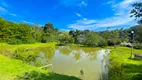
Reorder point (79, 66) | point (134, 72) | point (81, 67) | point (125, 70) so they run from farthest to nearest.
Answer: point (79, 66) → point (81, 67) → point (125, 70) → point (134, 72)

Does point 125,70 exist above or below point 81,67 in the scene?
above

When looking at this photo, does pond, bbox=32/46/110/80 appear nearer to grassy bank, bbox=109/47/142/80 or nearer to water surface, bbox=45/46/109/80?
water surface, bbox=45/46/109/80

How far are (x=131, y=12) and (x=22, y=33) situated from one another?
108 ft

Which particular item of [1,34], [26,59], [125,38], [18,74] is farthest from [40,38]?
[18,74]

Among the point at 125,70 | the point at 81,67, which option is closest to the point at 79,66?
the point at 81,67

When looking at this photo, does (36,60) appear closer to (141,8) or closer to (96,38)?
(141,8)

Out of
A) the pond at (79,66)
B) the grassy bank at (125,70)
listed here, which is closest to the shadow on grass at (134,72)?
the grassy bank at (125,70)

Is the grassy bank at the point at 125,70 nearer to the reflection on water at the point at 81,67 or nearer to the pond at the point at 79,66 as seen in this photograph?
the pond at the point at 79,66

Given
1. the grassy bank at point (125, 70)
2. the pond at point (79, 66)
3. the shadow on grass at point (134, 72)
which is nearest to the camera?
the shadow on grass at point (134, 72)

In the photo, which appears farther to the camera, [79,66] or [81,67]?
[79,66]

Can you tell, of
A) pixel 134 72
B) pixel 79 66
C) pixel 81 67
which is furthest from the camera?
pixel 79 66

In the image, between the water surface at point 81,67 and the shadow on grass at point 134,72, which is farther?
the water surface at point 81,67

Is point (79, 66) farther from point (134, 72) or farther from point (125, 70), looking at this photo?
point (134, 72)

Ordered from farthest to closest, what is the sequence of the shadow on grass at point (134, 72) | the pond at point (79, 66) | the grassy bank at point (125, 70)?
the pond at point (79, 66) → the grassy bank at point (125, 70) → the shadow on grass at point (134, 72)
